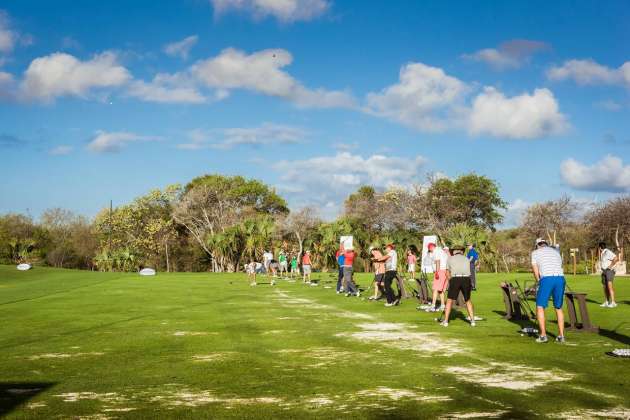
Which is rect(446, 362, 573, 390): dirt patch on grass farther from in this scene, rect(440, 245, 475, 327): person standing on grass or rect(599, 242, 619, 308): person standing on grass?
rect(599, 242, 619, 308): person standing on grass

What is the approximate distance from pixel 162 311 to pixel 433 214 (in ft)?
174

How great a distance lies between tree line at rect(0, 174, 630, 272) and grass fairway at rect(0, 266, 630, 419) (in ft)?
127

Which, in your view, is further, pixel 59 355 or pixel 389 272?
pixel 389 272

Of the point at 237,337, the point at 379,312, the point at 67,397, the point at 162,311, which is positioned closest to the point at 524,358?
the point at 237,337

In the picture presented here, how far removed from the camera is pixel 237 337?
1295cm

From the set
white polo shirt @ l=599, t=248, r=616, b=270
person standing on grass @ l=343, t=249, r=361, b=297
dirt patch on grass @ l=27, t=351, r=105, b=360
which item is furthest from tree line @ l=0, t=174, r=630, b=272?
dirt patch on grass @ l=27, t=351, r=105, b=360

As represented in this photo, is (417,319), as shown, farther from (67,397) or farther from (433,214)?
(433,214)

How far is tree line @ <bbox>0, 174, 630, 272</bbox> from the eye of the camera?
5800 cm

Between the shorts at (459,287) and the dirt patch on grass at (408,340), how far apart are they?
1.28m

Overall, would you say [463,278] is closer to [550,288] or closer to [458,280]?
[458,280]

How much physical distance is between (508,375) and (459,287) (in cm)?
568

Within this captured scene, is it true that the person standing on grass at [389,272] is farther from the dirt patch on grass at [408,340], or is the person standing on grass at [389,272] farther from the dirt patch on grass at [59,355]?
the dirt patch on grass at [59,355]

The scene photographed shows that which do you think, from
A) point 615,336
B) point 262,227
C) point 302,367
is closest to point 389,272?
point 615,336

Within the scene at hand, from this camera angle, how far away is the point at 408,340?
12227 millimetres
